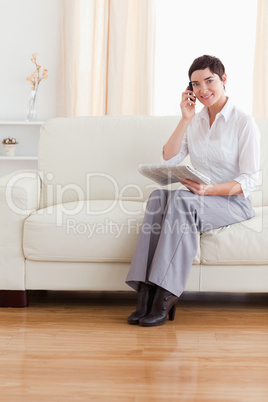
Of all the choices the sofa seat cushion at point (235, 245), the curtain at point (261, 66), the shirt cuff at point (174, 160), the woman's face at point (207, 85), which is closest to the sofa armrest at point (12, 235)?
the shirt cuff at point (174, 160)

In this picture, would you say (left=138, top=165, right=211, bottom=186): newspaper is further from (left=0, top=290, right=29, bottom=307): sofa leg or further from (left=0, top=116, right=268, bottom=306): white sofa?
(left=0, top=290, right=29, bottom=307): sofa leg

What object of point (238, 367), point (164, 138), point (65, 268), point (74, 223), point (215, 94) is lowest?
point (238, 367)

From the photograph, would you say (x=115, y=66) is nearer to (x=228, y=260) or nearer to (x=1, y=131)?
(x=1, y=131)

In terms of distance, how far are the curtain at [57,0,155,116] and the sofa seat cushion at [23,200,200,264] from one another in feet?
6.10

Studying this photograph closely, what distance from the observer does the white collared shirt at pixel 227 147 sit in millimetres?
2344

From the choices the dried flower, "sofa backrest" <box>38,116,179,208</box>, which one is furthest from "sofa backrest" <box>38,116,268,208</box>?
the dried flower

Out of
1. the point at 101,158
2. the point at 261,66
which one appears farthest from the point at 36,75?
the point at 261,66

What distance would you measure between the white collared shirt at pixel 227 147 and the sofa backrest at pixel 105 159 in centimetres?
35

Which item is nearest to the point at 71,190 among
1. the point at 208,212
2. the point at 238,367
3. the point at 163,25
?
the point at 208,212

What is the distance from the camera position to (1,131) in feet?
14.1

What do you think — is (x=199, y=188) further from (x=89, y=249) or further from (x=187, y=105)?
(x=89, y=249)

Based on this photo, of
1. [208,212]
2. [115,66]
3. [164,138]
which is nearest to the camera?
[208,212]

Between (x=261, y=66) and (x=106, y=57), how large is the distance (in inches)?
46.0

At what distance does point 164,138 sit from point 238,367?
1432mm
